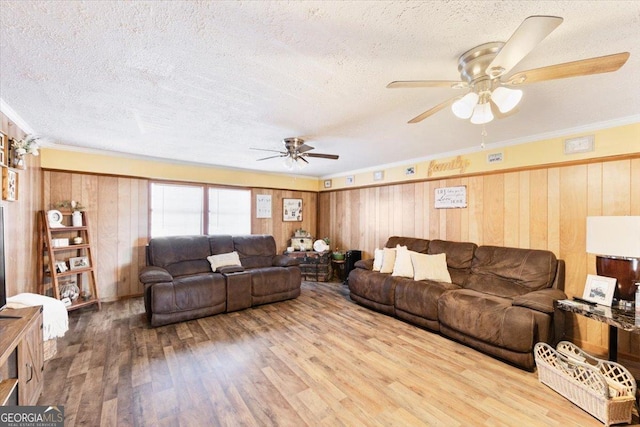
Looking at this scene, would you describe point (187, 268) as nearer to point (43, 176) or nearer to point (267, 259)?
point (267, 259)

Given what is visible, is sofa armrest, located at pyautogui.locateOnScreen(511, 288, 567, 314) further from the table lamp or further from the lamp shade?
the lamp shade

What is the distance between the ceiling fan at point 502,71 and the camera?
1116 mm

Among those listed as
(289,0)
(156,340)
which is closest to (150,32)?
(289,0)

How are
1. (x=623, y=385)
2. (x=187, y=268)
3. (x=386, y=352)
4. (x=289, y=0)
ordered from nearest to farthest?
(x=289, y=0), (x=623, y=385), (x=386, y=352), (x=187, y=268)

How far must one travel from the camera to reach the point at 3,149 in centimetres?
238

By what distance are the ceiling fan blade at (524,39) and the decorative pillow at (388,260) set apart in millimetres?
3068

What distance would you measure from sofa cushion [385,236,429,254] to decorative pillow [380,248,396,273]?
0.29m

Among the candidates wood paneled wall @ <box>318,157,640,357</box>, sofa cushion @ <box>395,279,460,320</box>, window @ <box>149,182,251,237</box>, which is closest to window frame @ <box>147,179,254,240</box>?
window @ <box>149,182,251,237</box>

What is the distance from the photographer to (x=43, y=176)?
12.1 ft

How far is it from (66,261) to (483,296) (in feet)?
18.3

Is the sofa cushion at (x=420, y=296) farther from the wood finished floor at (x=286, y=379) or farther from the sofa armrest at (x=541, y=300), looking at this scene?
the sofa armrest at (x=541, y=300)

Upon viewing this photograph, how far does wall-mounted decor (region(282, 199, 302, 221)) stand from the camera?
6152 mm

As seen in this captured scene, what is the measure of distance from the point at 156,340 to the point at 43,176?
116 inches

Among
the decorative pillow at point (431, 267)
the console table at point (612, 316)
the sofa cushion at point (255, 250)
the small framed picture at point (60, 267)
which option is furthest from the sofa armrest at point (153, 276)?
the console table at point (612, 316)
